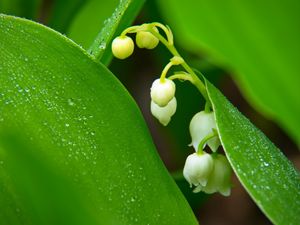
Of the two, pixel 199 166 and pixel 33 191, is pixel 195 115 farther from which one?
pixel 33 191

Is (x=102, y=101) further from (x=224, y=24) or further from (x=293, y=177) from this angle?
(x=224, y=24)

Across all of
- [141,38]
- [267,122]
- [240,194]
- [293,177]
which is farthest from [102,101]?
[240,194]

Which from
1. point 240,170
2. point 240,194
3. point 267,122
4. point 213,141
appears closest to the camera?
point 240,170

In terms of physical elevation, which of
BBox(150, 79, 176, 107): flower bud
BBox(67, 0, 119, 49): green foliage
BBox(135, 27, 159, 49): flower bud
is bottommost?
BBox(67, 0, 119, 49): green foliage

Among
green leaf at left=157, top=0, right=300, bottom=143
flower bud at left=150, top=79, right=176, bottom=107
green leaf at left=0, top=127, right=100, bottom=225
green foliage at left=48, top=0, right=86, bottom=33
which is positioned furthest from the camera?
green foliage at left=48, top=0, right=86, bottom=33

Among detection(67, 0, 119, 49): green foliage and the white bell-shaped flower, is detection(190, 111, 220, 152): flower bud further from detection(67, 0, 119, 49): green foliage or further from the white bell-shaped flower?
detection(67, 0, 119, 49): green foliage

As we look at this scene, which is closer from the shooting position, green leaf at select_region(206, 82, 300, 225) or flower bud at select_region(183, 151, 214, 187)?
green leaf at select_region(206, 82, 300, 225)

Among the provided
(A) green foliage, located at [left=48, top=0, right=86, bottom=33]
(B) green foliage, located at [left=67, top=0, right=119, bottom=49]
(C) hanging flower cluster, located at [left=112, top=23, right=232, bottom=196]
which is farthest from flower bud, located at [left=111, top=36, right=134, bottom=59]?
(A) green foliage, located at [left=48, top=0, right=86, bottom=33]
